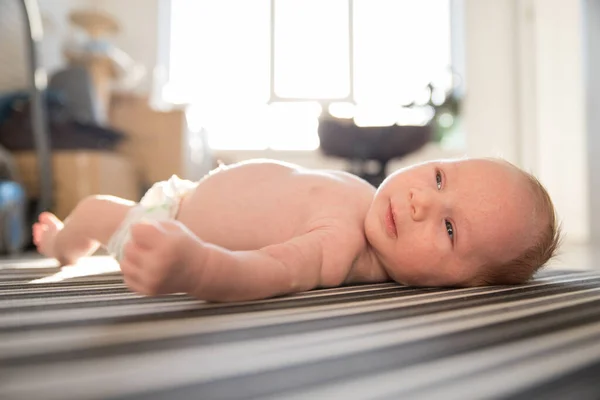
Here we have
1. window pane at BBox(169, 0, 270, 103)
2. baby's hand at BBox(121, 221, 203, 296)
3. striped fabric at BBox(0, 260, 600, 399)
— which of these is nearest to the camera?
striped fabric at BBox(0, 260, 600, 399)

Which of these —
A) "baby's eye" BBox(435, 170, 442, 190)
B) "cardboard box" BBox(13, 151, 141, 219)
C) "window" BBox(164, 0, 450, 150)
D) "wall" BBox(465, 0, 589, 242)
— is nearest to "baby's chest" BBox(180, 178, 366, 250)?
"baby's eye" BBox(435, 170, 442, 190)

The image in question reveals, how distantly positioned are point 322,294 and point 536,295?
29 centimetres

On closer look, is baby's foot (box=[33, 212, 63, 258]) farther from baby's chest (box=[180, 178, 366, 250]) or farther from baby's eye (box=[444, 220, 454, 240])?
baby's eye (box=[444, 220, 454, 240])

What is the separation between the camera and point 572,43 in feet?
9.91

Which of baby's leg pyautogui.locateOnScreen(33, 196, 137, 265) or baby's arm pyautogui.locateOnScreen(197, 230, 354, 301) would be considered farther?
baby's leg pyautogui.locateOnScreen(33, 196, 137, 265)

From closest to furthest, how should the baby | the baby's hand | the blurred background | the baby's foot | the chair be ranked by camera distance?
the baby's hand, the baby, the baby's foot, the chair, the blurred background

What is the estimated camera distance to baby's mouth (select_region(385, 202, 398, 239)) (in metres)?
0.81

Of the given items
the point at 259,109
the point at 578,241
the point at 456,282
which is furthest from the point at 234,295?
the point at 259,109

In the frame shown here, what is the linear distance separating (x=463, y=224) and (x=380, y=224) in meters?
0.12

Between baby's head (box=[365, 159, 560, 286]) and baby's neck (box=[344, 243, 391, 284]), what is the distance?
0.04 m

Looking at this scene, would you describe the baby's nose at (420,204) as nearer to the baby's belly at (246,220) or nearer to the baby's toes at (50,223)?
the baby's belly at (246,220)

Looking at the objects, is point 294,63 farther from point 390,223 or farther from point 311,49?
point 390,223

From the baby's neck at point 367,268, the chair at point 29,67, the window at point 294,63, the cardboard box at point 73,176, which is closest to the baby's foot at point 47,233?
the baby's neck at point 367,268

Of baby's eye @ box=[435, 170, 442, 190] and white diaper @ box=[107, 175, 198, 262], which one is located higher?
baby's eye @ box=[435, 170, 442, 190]
